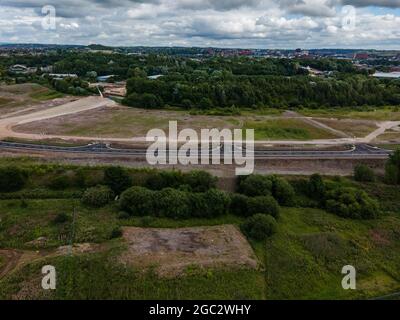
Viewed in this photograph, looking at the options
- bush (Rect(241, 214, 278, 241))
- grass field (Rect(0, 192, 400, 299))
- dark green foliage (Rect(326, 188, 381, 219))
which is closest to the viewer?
grass field (Rect(0, 192, 400, 299))

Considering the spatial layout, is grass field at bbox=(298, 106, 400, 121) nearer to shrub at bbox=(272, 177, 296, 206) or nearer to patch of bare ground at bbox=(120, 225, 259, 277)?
shrub at bbox=(272, 177, 296, 206)

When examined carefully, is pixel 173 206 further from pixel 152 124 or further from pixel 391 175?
pixel 152 124

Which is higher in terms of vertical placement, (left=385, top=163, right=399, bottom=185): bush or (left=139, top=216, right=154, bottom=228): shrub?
(left=385, top=163, right=399, bottom=185): bush

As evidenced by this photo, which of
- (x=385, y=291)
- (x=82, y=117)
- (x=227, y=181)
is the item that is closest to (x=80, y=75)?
(x=82, y=117)

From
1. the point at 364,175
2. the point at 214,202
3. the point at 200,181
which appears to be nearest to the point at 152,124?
the point at 200,181

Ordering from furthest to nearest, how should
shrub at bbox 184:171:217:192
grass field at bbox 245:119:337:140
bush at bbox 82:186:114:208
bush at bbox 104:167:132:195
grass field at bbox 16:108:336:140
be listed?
grass field at bbox 16:108:336:140 < grass field at bbox 245:119:337:140 < bush at bbox 104:167:132:195 < shrub at bbox 184:171:217:192 < bush at bbox 82:186:114:208

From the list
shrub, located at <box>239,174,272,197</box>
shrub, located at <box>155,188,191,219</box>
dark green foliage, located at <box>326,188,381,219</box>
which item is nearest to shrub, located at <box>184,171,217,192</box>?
shrub, located at <box>239,174,272,197</box>
